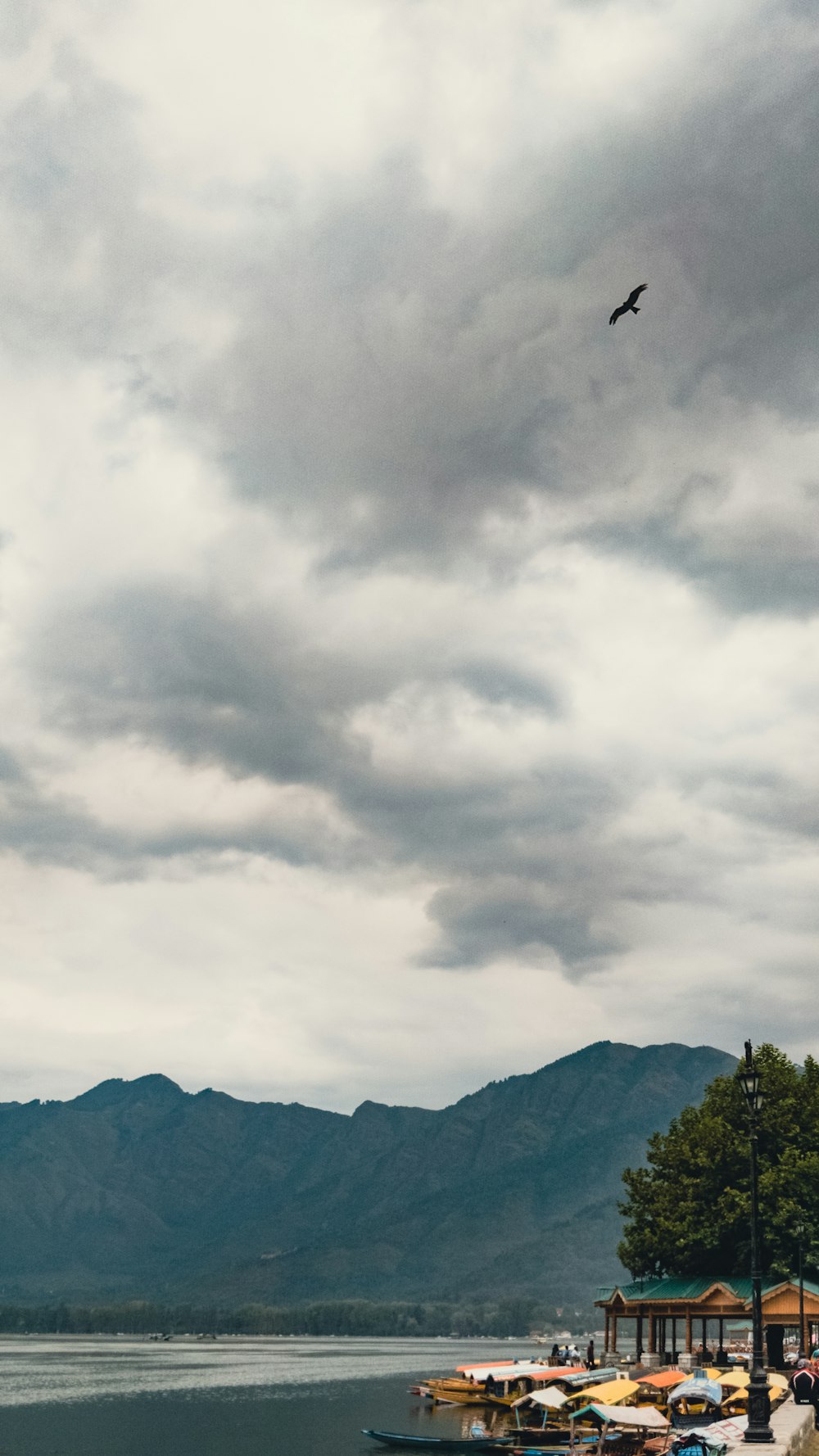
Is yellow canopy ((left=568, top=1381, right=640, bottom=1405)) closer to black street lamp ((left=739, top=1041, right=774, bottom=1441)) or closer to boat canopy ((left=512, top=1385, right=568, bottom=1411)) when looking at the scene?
boat canopy ((left=512, top=1385, right=568, bottom=1411))

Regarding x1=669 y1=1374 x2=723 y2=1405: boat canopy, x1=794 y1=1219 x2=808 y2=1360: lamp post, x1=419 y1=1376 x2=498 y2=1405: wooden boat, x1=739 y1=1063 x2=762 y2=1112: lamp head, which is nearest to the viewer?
x1=739 y1=1063 x2=762 y2=1112: lamp head

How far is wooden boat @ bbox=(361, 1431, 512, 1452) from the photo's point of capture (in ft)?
234

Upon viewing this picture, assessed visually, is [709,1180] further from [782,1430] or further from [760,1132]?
[782,1430]

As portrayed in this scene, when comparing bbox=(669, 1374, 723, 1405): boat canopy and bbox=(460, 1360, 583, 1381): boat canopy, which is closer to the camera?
bbox=(669, 1374, 723, 1405): boat canopy

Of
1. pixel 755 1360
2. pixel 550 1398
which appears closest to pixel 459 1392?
pixel 550 1398

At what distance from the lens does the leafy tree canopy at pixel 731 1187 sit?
268 ft

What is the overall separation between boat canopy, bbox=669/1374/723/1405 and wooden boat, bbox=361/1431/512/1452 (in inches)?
628

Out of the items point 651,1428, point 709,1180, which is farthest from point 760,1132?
point 651,1428

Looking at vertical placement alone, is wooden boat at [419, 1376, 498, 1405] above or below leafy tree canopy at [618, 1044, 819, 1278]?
below

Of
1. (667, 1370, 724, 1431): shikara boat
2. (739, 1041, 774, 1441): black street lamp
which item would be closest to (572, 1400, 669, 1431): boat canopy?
(667, 1370, 724, 1431): shikara boat

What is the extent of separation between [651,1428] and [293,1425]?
4716 centimetres

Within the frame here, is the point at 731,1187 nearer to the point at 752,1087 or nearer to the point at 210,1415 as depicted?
the point at 752,1087

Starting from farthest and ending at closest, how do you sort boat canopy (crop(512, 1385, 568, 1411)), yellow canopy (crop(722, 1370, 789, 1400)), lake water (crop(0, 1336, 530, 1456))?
lake water (crop(0, 1336, 530, 1456)) < boat canopy (crop(512, 1385, 568, 1411)) < yellow canopy (crop(722, 1370, 789, 1400))

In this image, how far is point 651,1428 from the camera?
64.1 meters
